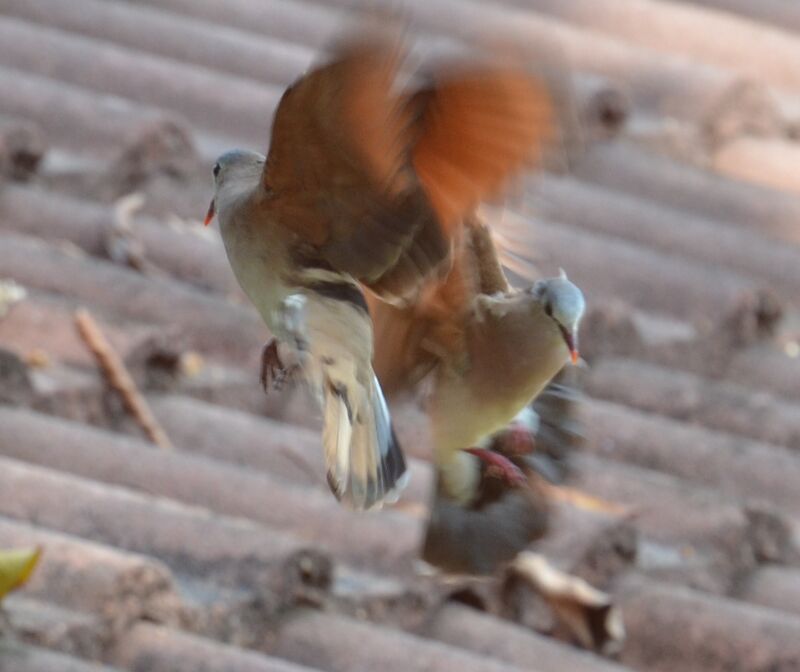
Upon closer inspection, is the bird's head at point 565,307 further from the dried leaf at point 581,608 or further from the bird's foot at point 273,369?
the dried leaf at point 581,608

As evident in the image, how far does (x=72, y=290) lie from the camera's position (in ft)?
8.64

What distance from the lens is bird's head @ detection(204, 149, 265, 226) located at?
1745mm

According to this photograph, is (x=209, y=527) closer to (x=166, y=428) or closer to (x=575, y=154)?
(x=166, y=428)

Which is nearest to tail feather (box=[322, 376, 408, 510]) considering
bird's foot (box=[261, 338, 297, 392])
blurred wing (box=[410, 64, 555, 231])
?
bird's foot (box=[261, 338, 297, 392])

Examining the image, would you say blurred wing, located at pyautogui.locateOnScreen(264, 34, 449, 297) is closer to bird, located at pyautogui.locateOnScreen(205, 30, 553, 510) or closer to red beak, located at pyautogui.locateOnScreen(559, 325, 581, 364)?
bird, located at pyautogui.locateOnScreen(205, 30, 553, 510)

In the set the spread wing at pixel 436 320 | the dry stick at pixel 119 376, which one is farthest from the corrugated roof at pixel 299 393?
the spread wing at pixel 436 320

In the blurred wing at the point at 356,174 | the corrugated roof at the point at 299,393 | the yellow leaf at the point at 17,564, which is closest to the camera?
the blurred wing at the point at 356,174

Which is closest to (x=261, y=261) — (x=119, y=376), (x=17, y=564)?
(x=17, y=564)

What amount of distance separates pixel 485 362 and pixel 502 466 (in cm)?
12

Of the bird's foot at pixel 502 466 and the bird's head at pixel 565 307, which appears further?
the bird's foot at pixel 502 466

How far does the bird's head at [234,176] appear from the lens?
175cm

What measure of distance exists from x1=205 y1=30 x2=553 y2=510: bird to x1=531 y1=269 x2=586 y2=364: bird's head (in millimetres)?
116

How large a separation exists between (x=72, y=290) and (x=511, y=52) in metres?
1.29

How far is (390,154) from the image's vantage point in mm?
1519
